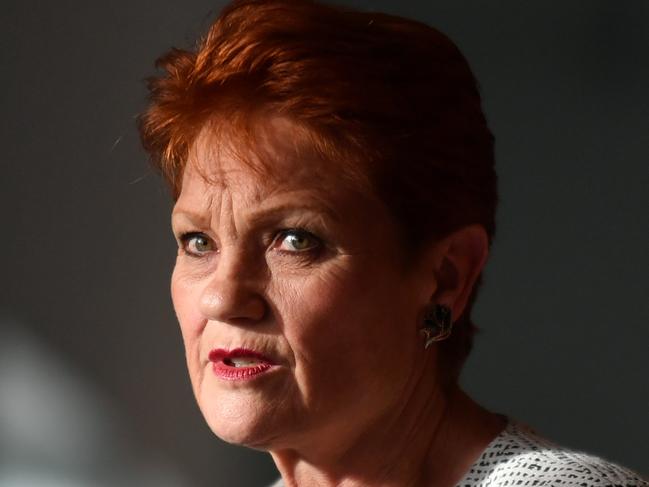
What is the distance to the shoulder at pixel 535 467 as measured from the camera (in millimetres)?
1373

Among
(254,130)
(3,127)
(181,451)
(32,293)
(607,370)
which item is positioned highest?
(254,130)

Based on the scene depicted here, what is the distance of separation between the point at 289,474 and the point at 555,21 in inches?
58.2

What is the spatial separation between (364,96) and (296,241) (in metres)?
0.20

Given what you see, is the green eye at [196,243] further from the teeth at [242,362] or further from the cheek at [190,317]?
the teeth at [242,362]

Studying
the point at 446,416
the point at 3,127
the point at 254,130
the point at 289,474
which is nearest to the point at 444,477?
the point at 446,416

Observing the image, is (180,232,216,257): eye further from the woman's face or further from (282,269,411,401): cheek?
(282,269,411,401): cheek

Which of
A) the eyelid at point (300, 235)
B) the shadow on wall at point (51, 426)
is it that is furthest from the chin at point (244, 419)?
the shadow on wall at point (51, 426)

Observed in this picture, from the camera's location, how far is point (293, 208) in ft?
4.58

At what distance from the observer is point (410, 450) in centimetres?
153

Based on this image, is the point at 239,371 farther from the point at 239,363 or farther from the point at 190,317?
the point at 190,317

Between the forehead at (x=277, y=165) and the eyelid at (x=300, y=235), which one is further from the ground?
the forehead at (x=277, y=165)

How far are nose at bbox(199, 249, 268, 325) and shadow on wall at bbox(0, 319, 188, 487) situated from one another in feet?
3.98

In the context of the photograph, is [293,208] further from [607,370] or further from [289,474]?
[607,370]

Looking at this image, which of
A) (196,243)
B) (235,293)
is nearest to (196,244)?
(196,243)
